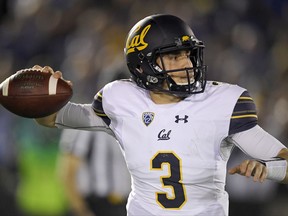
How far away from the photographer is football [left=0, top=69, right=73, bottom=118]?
371cm

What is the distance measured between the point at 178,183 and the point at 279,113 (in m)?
2.85

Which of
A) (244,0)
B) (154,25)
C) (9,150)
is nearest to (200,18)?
(244,0)

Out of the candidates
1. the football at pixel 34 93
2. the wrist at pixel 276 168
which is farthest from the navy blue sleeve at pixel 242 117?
the football at pixel 34 93

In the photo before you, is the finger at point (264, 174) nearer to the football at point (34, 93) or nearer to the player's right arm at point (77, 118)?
the player's right arm at point (77, 118)

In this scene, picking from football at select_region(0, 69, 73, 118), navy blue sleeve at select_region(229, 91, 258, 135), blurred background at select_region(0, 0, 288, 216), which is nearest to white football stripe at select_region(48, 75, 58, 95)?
football at select_region(0, 69, 73, 118)

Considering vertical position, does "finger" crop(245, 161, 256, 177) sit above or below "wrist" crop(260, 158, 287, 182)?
above

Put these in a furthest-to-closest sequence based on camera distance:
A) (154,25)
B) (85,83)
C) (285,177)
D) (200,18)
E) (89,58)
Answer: (200,18)
(89,58)
(85,83)
(154,25)
(285,177)

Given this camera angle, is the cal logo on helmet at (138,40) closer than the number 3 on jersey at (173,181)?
No

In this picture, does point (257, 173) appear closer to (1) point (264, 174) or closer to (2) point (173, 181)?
(1) point (264, 174)

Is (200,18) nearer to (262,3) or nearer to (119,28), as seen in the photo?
(262,3)

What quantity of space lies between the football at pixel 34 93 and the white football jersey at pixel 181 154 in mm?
348

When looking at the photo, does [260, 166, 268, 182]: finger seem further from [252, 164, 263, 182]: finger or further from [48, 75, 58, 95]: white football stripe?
[48, 75, 58, 95]: white football stripe

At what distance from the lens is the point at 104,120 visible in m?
3.80

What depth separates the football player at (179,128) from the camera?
350 centimetres
